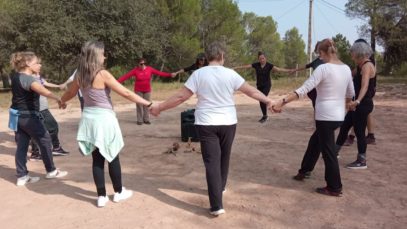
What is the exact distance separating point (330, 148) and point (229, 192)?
1.32 meters

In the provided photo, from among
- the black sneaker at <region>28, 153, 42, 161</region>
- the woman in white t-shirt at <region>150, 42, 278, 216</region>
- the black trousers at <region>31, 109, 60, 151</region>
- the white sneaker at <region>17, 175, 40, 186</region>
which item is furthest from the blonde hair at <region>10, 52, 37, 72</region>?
the woman in white t-shirt at <region>150, 42, 278, 216</region>

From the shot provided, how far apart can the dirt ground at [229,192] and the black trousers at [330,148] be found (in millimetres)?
223

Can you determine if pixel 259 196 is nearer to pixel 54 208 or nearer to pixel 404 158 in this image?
pixel 54 208

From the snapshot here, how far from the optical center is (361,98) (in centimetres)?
540

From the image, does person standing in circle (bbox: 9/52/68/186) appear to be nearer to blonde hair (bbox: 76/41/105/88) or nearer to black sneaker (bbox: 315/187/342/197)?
blonde hair (bbox: 76/41/105/88)

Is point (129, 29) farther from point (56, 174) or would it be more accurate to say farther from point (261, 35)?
point (261, 35)

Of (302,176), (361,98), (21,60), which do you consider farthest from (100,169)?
(361,98)

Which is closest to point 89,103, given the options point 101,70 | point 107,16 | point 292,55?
point 101,70

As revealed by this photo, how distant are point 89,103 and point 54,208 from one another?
51.7 inches

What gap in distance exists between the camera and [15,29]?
27.1 m

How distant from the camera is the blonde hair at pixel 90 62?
422 cm

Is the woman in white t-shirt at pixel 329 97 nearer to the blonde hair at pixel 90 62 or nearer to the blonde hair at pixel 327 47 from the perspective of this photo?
the blonde hair at pixel 327 47

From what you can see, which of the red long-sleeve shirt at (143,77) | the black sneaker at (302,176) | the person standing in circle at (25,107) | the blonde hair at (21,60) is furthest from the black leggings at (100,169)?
the red long-sleeve shirt at (143,77)

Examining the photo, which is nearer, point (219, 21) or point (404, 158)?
point (404, 158)
